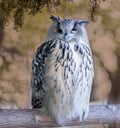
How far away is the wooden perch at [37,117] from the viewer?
1.94 metres

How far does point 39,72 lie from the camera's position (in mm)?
2041

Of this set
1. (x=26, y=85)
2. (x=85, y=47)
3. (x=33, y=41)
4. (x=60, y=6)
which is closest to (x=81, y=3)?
(x=60, y=6)

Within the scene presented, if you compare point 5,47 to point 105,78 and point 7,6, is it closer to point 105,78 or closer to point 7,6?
point 7,6

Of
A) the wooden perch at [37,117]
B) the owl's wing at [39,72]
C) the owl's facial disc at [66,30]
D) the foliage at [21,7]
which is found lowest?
the wooden perch at [37,117]

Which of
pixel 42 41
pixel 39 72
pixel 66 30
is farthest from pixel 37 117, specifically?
pixel 42 41

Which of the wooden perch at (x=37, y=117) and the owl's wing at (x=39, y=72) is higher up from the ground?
the owl's wing at (x=39, y=72)

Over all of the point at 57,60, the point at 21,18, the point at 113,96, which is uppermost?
the point at 21,18

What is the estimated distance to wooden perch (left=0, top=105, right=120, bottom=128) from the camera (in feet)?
6.36

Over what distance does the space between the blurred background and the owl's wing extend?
105 centimetres

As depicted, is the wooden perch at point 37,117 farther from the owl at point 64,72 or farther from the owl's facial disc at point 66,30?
the owl's facial disc at point 66,30

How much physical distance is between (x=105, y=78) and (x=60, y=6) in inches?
22.0

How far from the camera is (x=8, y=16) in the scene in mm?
3072

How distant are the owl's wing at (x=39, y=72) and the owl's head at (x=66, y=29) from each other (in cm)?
5

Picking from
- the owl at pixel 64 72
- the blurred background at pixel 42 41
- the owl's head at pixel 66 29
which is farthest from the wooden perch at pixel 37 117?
the blurred background at pixel 42 41
